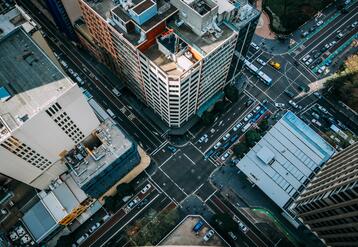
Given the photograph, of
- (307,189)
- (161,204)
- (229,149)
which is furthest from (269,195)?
(161,204)

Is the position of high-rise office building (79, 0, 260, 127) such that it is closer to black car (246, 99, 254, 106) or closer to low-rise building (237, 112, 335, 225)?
black car (246, 99, 254, 106)

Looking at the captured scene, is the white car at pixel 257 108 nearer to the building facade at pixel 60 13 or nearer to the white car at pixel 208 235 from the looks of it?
the white car at pixel 208 235

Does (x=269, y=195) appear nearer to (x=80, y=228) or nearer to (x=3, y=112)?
(x=80, y=228)

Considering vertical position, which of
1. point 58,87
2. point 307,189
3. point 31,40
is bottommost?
point 307,189

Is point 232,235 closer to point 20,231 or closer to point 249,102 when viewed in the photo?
point 249,102

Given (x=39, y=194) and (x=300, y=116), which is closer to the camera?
(x=39, y=194)

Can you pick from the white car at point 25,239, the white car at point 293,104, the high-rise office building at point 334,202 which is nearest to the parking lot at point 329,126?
the white car at point 293,104
